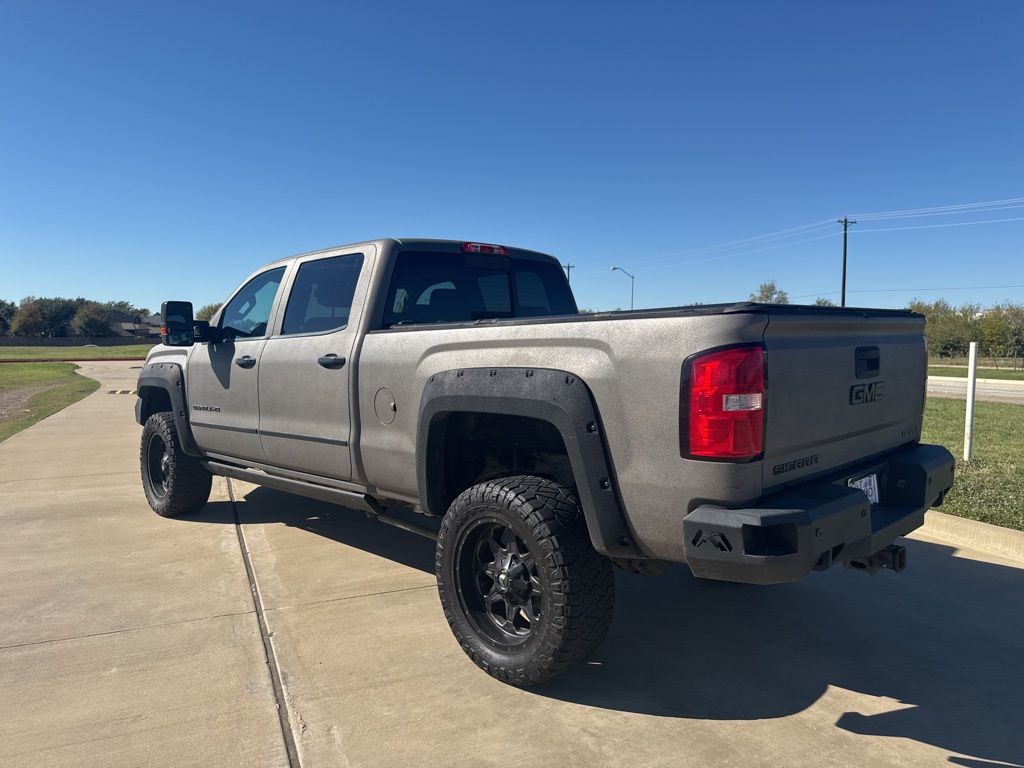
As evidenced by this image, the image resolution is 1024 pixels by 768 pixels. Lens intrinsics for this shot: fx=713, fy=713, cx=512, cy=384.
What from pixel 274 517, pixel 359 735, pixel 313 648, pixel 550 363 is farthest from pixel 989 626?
pixel 274 517

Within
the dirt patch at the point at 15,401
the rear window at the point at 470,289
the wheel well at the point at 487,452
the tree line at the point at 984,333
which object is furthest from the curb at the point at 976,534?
the tree line at the point at 984,333

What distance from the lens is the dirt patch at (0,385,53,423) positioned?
14006 mm

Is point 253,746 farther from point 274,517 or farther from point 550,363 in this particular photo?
point 274,517

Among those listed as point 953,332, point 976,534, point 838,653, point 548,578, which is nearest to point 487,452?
point 548,578

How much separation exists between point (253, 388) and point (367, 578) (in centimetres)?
148

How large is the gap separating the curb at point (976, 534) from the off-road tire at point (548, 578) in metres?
3.42

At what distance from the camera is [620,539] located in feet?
8.97

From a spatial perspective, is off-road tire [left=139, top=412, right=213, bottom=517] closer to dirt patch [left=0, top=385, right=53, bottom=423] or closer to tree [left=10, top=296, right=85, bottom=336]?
dirt patch [left=0, top=385, right=53, bottom=423]

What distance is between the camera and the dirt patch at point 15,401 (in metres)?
14.0

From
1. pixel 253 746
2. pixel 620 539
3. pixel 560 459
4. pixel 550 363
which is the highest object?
pixel 550 363

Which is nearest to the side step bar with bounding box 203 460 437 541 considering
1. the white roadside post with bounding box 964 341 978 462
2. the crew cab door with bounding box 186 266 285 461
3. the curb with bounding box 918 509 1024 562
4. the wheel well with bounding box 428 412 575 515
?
the crew cab door with bounding box 186 266 285 461

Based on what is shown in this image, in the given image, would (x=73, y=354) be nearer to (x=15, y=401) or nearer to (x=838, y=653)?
(x=15, y=401)

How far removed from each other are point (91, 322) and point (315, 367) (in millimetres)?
116800

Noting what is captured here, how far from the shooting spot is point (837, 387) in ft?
9.45
